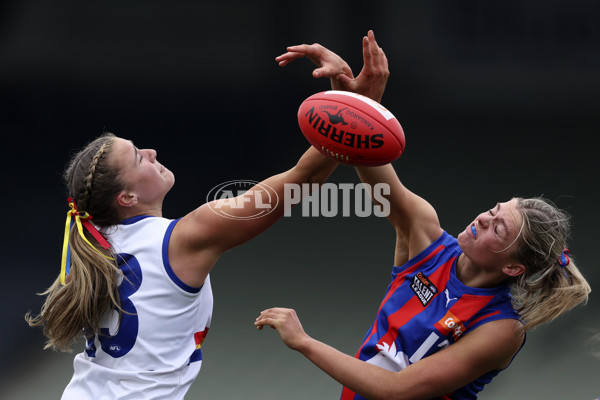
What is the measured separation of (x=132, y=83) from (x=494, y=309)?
503 centimetres

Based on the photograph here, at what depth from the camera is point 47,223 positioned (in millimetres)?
5812

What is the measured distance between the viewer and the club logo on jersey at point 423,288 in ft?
8.16

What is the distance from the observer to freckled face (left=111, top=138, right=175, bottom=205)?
2367 millimetres

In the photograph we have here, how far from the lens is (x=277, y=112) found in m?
6.38

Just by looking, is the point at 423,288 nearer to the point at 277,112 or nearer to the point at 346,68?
the point at 346,68

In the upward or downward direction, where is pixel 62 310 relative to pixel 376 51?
downward

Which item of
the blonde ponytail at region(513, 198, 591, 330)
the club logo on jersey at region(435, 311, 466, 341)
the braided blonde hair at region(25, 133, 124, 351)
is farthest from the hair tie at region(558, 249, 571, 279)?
the braided blonde hair at region(25, 133, 124, 351)

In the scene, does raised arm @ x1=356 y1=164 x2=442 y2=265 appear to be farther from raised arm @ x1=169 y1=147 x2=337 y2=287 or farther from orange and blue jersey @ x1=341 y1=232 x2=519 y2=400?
raised arm @ x1=169 y1=147 x2=337 y2=287

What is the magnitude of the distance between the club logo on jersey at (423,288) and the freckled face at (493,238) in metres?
0.19

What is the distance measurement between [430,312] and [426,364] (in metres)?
0.21

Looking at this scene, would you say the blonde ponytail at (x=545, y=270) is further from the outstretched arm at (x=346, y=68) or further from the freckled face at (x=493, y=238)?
the outstretched arm at (x=346, y=68)

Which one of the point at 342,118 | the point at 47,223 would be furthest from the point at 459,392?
the point at 47,223

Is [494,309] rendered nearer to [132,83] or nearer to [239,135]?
[239,135]

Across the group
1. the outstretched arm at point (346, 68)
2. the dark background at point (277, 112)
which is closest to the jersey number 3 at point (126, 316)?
the outstretched arm at point (346, 68)
